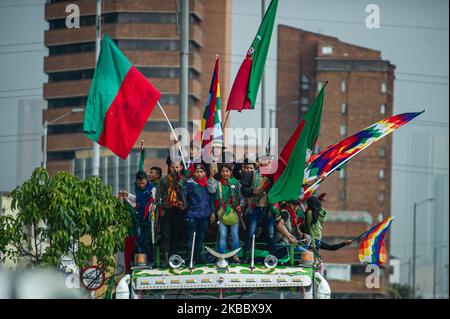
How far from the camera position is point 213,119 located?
19469mm

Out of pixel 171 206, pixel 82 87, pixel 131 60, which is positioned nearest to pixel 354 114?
pixel 131 60

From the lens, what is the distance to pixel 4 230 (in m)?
21.7

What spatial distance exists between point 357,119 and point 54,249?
115m

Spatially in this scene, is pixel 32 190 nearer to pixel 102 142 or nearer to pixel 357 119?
pixel 102 142

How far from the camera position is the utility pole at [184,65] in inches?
952

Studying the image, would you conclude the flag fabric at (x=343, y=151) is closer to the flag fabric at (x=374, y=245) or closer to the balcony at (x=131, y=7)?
the flag fabric at (x=374, y=245)

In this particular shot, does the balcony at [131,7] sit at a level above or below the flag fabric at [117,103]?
above

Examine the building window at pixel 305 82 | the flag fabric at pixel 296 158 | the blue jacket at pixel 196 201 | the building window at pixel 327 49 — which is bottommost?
the blue jacket at pixel 196 201

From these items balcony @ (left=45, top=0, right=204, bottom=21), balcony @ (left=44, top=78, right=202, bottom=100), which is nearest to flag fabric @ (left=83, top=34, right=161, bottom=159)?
balcony @ (left=45, top=0, right=204, bottom=21)

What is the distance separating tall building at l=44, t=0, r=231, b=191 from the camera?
126562 millimetres

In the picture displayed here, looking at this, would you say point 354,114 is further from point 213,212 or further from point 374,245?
point 213,212

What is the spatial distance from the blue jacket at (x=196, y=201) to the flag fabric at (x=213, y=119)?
62.0 inches

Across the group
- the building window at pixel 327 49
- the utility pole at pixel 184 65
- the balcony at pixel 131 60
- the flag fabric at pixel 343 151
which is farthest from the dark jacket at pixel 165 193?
the building window at pixel 327 49

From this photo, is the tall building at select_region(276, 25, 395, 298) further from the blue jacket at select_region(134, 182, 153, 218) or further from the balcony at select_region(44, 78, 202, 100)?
the blue jacket at select_region(134, 182, 153, 218)
